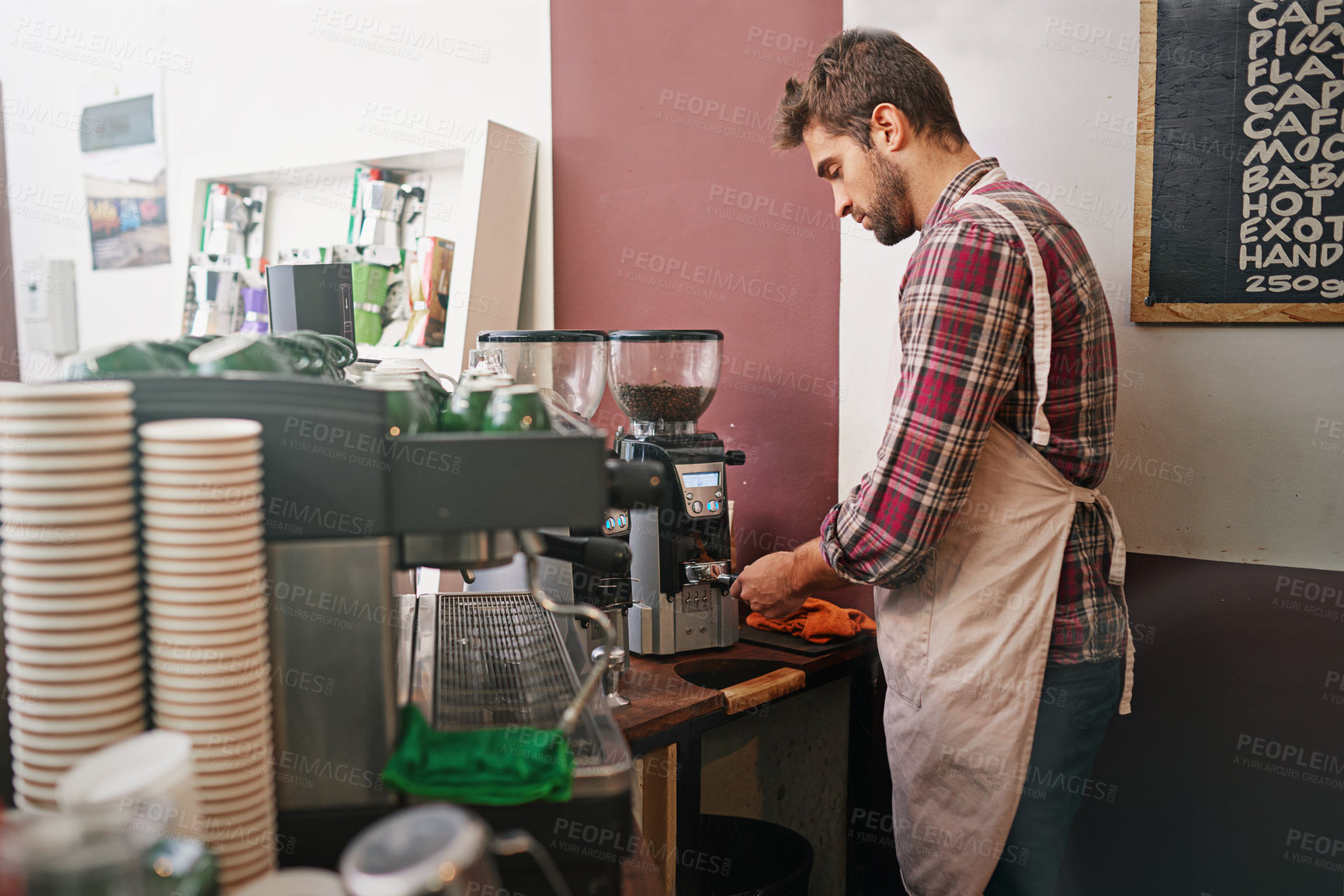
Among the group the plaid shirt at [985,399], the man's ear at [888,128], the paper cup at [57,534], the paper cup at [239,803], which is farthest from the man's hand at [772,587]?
the paper cup at [57,534]

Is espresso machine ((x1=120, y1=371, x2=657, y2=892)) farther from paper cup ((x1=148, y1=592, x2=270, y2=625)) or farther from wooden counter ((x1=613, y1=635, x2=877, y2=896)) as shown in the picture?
wooden counter ((x1=613, y1=635, x2=877, y2=896))

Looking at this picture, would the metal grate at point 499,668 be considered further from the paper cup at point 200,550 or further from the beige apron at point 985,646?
the beige apron at point 985,646

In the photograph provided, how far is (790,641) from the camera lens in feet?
6.56

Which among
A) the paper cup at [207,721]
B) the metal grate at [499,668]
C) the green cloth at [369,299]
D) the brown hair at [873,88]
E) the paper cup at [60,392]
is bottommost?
the metal grate at [499,668]

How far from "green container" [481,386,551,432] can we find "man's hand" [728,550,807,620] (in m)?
0.84

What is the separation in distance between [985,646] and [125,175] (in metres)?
3.68

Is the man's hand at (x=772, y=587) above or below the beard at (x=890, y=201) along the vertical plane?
below

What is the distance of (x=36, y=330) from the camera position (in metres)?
3.84

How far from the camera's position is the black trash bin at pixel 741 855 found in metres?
1.97

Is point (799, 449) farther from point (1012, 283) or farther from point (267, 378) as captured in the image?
point (267, 378)

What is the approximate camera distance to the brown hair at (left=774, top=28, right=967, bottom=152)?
5.06 ft

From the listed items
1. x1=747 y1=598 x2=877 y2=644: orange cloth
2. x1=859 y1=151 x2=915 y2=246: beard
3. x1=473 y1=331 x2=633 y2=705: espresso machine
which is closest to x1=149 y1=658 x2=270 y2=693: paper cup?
x1=473 y1=331 x2=633 y2=705: espresso machine

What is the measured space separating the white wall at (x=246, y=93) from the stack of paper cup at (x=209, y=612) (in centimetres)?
190

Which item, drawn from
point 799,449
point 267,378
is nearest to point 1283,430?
point 799,449
